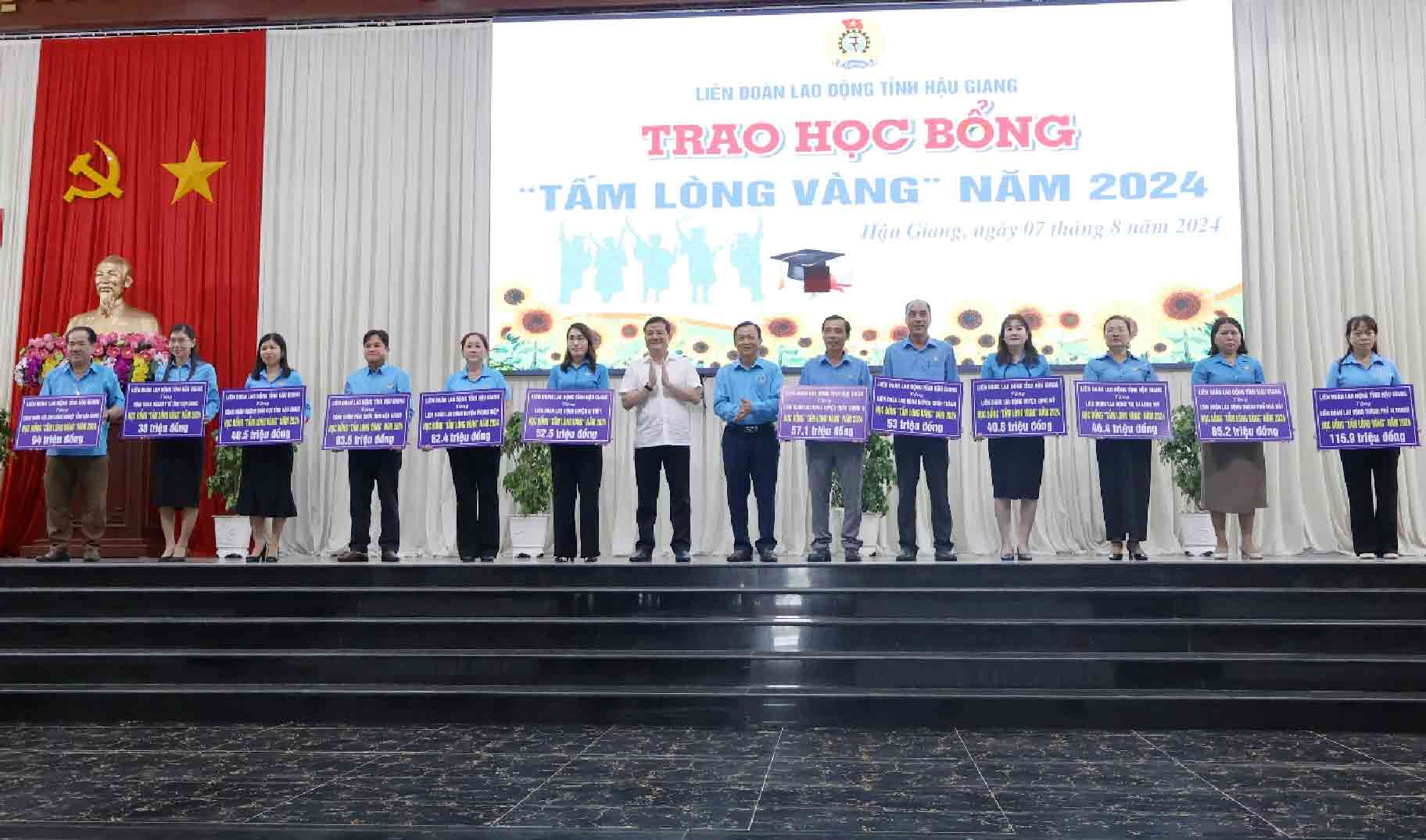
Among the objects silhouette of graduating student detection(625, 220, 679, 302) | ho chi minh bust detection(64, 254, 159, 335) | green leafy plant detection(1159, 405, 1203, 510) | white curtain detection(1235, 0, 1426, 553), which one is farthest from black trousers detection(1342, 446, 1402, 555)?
ho chi minh bust detection(64, 254, 159, 335)

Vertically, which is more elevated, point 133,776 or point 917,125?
point 917,125

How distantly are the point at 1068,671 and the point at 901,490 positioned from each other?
5.35 ft

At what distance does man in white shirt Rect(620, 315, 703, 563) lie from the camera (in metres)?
6.28

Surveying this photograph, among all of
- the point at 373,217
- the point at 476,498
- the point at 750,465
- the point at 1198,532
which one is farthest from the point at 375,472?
the point at 1198,532

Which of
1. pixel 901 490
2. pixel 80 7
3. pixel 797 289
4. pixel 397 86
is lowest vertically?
pixel 901 490

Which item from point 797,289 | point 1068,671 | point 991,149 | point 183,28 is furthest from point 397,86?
point 1068,671

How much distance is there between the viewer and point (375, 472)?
261 inches

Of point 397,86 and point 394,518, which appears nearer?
point 394,518

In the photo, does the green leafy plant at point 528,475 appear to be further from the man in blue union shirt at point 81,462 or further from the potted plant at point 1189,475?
the potted plant at point 1189,475

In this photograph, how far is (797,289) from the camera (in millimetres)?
8477

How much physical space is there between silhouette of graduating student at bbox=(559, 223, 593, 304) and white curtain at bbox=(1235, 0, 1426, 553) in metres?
4.84

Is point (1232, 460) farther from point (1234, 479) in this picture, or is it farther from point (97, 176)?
point (97, 176)

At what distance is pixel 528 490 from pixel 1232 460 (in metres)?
4.41

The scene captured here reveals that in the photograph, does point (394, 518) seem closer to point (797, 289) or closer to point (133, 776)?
point (133, 776)
